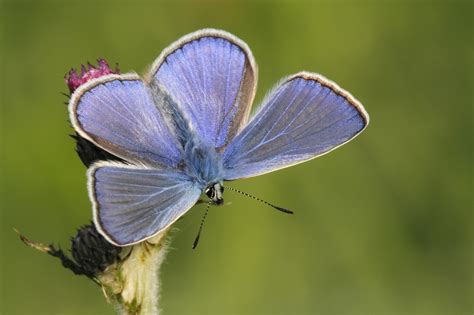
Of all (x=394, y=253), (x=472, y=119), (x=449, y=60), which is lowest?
(x=394, y=253)

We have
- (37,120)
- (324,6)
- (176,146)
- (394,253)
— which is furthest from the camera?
(324,6)

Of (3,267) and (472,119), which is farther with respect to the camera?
(472,119)

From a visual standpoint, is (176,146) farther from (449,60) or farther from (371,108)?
(449,60)

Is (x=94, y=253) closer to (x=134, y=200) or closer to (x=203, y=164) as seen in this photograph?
(x=134, y=200)

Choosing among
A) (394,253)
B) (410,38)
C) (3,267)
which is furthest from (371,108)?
(3,267)

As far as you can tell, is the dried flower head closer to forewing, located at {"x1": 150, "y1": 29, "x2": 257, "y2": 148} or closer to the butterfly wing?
forewing, located at {"x1": 150, "y1": 29, "x2": 257, "y2": 148}

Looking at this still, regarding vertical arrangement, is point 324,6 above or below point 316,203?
above

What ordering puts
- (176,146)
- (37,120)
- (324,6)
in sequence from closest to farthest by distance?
(176,146), (37,120), (324,6)

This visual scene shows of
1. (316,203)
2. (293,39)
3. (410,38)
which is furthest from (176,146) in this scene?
(410,38)
